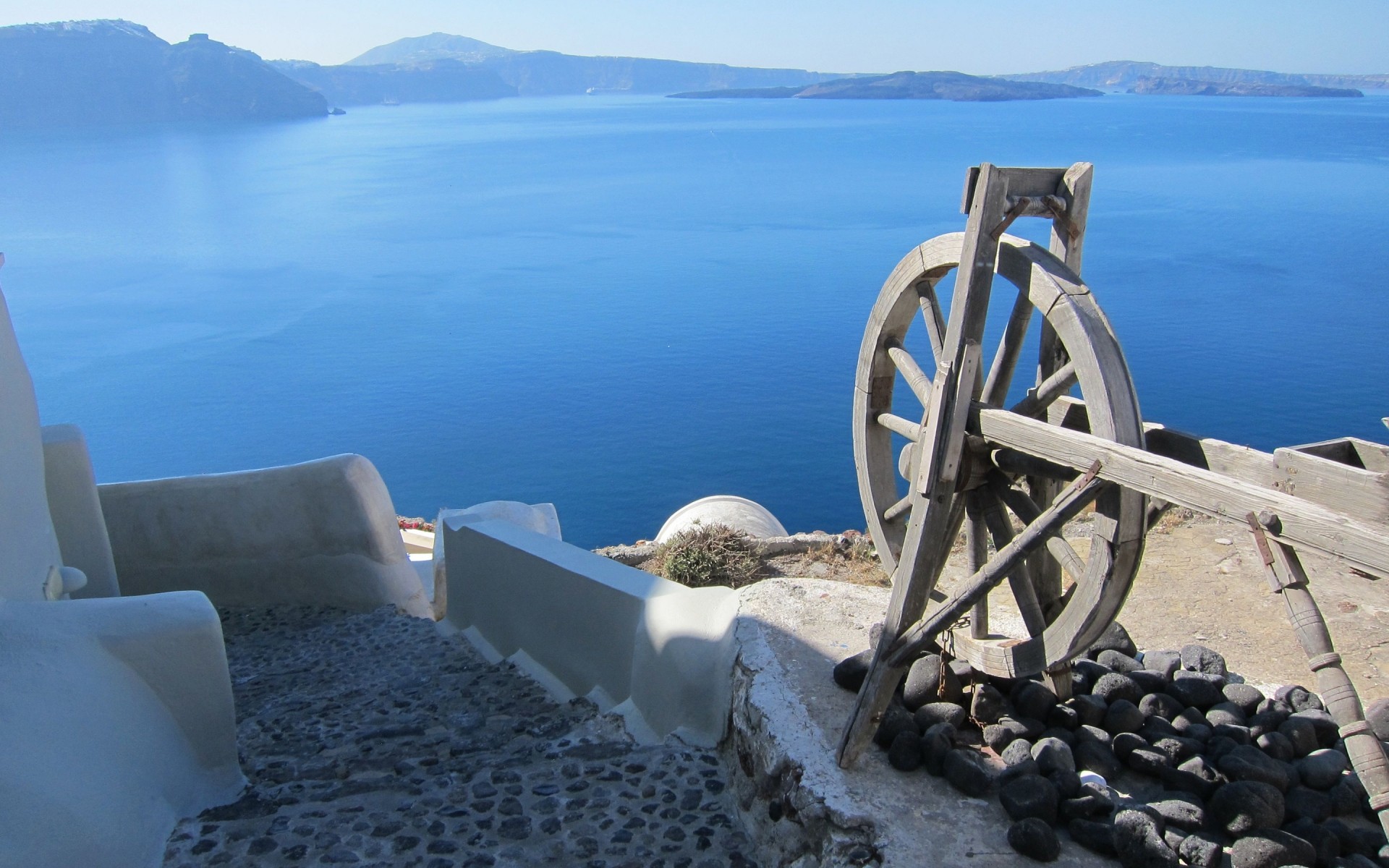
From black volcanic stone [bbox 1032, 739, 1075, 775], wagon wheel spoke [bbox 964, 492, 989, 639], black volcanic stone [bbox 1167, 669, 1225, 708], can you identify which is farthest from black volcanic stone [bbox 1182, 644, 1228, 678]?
black volcanic stone [bbox 1032, 739, 1075, 775]

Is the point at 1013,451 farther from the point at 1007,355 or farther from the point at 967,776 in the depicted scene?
the point at 967,776

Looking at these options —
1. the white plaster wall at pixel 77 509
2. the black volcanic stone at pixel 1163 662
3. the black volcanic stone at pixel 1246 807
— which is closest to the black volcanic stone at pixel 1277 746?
the black volcanic stone at pixel 1246 807

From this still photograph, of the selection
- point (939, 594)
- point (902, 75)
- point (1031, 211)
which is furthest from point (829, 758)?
point (902, 75)

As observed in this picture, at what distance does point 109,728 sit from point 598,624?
236 cm

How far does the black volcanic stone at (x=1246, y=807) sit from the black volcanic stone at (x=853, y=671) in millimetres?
1324

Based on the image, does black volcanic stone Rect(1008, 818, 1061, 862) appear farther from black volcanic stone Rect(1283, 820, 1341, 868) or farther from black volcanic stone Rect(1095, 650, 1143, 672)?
black volcanic stone Rect(1095, 650, 1143, 672)

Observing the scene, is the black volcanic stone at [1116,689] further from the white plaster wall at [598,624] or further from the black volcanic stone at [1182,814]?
the white plaster wall at [598,624]

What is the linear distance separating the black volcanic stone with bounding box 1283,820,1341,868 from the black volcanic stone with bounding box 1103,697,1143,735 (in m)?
0.69

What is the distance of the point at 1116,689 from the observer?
4.17 metres

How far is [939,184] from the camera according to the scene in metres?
54.3

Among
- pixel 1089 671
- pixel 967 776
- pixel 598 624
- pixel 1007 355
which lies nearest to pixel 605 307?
pixel 598 624

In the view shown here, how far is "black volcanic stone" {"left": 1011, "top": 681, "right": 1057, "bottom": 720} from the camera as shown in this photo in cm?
405

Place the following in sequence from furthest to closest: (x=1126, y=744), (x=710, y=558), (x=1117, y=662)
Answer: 1. (x=710, y=558)
2. (x=1117, y=662)
3. (x=1126, y=744)

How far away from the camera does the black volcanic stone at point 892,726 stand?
3898 millimetres
